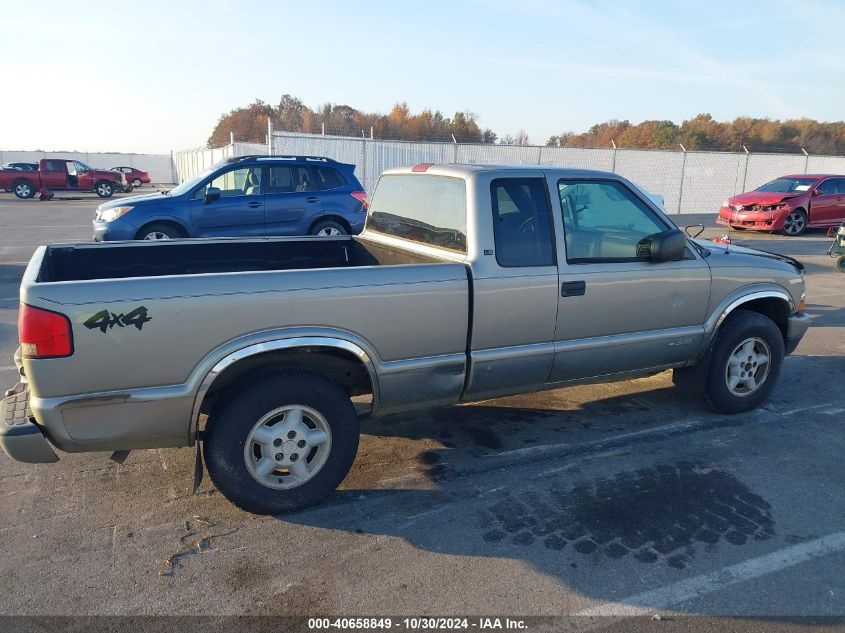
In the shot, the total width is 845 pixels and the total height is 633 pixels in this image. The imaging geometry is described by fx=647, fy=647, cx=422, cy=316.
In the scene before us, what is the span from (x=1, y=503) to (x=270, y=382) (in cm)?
171

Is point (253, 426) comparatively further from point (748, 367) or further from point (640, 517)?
point (748, 367)

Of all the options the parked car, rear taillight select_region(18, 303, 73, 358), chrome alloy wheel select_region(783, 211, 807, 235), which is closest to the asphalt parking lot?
rear taillight select_region(18, 303, 73, 358)

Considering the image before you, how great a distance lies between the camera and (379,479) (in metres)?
3.94

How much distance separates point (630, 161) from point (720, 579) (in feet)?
69.2

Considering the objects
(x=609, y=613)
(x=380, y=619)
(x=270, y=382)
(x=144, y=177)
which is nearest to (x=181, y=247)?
(x=270, y=382)

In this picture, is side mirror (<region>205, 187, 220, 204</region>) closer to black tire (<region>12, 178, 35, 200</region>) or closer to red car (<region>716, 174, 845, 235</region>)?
red car (<region>716, 174, 845, 235</region>)

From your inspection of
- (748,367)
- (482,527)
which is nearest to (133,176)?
(748,367)

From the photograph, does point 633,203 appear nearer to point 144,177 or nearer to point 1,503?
point 1,503

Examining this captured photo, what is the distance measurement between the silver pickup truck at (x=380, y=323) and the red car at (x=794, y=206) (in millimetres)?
13568

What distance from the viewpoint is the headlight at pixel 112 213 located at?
33.2 feet

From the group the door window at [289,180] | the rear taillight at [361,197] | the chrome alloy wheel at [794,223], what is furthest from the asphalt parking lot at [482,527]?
the chrome alloy wheel at [794,223]

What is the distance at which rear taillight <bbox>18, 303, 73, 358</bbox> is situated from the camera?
2.86 m

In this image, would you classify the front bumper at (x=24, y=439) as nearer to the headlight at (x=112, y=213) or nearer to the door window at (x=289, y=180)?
the headlight at (x=112, y=213)

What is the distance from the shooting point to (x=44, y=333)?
2.87 m
